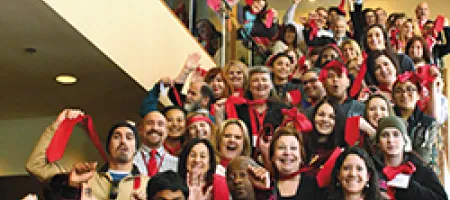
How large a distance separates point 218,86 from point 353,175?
216 cm

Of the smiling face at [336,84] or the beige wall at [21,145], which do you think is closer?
the smiling face at [336,84]

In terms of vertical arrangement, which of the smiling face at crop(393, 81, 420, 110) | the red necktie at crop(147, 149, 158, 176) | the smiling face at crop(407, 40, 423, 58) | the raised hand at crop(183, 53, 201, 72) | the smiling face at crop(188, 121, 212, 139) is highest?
the smiling face at crop(407, 40, 423, 58)

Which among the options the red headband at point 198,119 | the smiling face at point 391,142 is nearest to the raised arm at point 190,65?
the red headband at point 198,119

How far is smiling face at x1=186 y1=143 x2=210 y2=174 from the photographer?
3910mm

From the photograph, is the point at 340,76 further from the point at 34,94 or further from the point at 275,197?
the point at 34,94

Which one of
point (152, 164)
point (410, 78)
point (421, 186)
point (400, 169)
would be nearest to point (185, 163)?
point (152, 164)

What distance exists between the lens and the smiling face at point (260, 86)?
5.23m

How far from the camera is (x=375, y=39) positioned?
5840 millimetres

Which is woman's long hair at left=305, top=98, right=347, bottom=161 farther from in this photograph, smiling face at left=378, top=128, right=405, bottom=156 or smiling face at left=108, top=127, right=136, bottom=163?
smiling face at left=108, top=127, right=136, bottom=163

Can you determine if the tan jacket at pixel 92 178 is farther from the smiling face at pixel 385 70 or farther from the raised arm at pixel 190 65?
the smiling face at pixel 385 70

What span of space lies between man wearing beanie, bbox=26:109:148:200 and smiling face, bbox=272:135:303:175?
706mm

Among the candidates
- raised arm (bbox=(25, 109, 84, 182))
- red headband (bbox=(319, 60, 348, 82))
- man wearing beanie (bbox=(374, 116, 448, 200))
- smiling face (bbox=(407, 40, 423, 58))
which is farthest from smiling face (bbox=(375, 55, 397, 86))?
raised arm (bbox=(25, 109, 84, 182))

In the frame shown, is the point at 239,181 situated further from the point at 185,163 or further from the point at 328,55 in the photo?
the point at 328,55

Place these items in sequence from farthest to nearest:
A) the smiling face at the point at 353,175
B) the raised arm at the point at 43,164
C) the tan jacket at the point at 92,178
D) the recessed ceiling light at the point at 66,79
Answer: the recessed ceiling light at the point at 66,79, the raised arm at the point at 43,164, the tan jacket at the point at 92,178, the smiling face at the point at 353,175
